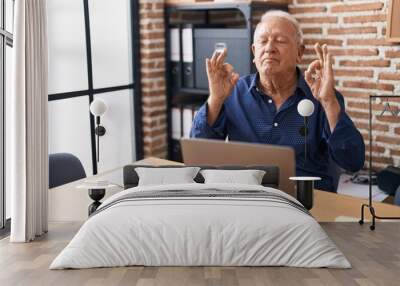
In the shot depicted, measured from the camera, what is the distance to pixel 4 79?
346 cm

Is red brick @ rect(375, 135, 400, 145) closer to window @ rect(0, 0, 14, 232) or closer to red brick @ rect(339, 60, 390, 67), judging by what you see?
red brick @ rect(339, 60, 390, 67)

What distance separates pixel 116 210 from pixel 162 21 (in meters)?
2.95

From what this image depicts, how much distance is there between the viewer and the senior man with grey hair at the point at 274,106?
3.21m

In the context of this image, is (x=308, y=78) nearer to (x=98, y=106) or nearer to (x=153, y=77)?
(x=98, y=106)

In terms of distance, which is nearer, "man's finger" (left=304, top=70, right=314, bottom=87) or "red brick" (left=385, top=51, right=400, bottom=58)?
"man's finger" (left=304, top=70, right=314, bottom=87)

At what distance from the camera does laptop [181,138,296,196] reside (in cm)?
270

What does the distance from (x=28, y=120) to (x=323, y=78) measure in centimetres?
122

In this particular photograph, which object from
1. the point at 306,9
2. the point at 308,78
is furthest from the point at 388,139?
the point at 308,78

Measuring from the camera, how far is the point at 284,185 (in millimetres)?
2723

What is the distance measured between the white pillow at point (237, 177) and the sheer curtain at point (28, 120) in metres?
0.64

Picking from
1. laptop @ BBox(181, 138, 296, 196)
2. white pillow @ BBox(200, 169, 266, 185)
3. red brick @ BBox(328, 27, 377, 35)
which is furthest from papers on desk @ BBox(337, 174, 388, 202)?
white pillow @ BBox(200, 169, 266, 185)

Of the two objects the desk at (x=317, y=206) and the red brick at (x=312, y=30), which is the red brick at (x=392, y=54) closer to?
the red brick at (x=312, y=30)

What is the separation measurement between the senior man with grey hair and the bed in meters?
0.94

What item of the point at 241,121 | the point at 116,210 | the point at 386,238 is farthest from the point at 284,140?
the point at 116,210
